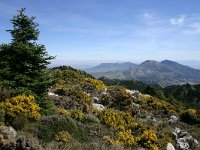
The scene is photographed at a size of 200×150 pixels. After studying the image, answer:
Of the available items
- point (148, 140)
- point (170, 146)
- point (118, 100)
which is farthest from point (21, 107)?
point (118, 100)

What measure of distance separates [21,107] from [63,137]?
8.94 ft

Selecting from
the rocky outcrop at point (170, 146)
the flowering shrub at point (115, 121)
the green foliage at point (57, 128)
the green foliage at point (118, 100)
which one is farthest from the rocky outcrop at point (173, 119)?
the green foliage at point (57, 128)

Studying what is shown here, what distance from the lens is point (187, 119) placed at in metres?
28.0

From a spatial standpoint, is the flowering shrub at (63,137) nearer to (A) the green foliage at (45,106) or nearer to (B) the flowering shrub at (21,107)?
(B) the flowering shrub at (21,107)

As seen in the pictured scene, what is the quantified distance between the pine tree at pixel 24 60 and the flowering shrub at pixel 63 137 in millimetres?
5195

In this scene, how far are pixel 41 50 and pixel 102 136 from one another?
645 centimetres

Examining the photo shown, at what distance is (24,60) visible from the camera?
58.6 ft

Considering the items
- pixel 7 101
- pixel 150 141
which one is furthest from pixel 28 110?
pixel 150 141

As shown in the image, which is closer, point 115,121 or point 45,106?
point 45,106

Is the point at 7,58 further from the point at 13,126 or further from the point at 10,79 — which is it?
the point at 13,126

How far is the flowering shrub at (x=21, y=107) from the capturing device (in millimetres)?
13398

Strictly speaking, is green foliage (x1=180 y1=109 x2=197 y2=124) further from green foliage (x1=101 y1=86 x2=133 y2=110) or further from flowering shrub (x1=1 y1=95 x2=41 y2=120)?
flowering shrub (x1=1 y1=95 x2=41 y2=120)

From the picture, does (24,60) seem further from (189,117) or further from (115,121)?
(189,117)

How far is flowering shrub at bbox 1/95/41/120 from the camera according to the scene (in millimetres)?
13398
